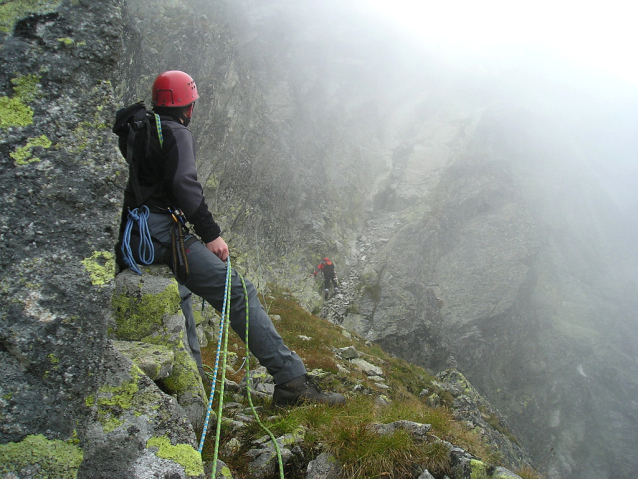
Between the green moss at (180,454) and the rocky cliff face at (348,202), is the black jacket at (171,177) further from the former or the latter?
the green moss at (180,454)

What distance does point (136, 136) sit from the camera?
4621 mm

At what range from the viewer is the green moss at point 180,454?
3.14 metres

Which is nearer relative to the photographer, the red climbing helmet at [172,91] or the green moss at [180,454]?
the green moss at [180,454]

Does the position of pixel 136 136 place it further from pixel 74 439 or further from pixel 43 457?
pixel 43 457

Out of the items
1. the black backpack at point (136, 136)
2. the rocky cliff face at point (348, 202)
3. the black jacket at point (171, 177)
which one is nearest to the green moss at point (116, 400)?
the rocky cliff face at point (348, 202)

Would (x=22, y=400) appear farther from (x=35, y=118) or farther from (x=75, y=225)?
(x=35, y=118)

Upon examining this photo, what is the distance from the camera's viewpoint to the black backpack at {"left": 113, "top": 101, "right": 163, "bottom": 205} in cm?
455

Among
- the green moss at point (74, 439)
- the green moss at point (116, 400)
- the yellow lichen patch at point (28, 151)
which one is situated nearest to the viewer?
the green moss at point (74, 439)

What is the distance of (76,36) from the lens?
3.41 meters

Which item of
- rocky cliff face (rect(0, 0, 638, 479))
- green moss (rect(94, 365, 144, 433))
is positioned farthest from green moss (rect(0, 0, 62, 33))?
green moss (rect(94, 365, 144, 433))

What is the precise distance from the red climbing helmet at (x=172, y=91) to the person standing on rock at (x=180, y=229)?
0.01m

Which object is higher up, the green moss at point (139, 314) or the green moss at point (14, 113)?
the green moss at point (14, 113)

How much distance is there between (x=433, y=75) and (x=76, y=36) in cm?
7513

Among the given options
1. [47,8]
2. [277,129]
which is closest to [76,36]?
[47,8]
